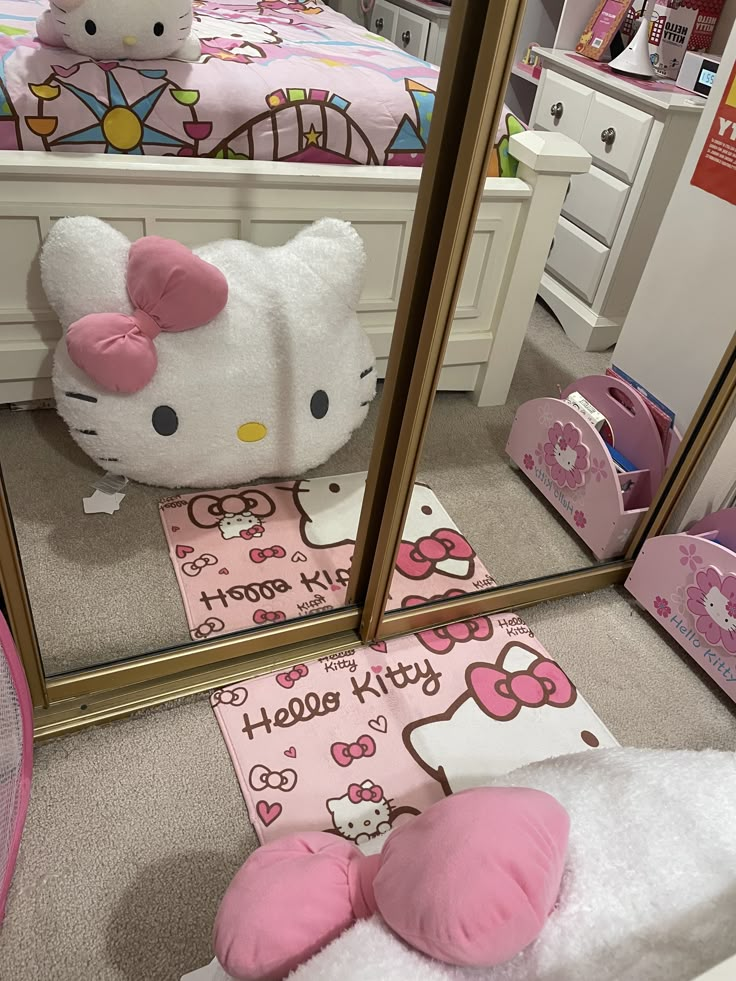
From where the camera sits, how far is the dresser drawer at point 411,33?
1761mm

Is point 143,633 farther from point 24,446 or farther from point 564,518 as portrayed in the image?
point 564,518

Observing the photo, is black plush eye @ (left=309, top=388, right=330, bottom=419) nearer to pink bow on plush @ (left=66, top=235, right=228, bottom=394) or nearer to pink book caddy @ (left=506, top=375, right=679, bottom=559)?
pink bow on plush @ (left=66, top=235, right=228, bottom=394)

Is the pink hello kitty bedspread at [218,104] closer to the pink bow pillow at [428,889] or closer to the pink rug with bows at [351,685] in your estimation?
the pink rug with bows at [351,685]

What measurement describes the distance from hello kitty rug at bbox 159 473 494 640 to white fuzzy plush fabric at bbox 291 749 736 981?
554 millimetres

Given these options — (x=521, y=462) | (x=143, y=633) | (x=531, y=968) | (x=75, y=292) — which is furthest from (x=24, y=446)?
(x=531, y=968)

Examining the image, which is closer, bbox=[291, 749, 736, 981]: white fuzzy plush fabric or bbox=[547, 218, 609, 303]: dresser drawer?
bbox=[291, 749, 736, 981]: white fuzzy plush fabric

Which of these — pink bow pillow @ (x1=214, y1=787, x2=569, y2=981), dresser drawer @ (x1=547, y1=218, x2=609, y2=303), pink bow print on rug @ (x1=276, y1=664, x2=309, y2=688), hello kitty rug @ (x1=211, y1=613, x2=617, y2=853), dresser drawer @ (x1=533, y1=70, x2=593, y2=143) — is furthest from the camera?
dresser drawer @ (x1=547, y1=218, x2=609, y2=303)

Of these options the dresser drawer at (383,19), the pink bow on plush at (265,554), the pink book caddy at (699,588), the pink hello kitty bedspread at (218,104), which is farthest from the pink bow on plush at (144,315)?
the dresser drawer at (383,19)

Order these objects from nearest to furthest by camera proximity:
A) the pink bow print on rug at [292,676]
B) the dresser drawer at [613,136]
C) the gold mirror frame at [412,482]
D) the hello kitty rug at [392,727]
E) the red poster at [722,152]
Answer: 1. the gold mirror frame at [412,482]
2. the hello kitty rug at [392,727]
3. the pink bow print on rug at [292,676]
4. the red poster at [722,152]
5. the dresser drawer at [613,136]

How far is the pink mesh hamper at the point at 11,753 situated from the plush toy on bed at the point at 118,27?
1.19m

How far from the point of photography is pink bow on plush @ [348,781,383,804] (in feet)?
3.79

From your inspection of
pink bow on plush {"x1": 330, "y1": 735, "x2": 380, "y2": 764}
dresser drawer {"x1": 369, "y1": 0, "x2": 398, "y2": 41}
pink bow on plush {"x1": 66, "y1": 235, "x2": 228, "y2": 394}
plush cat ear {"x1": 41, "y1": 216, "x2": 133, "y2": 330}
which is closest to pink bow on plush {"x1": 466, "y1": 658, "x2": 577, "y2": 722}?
pink bow on plush {"x1": 330, "y1": 735, "x2": 380, "y2": 764}

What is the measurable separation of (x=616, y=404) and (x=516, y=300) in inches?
13.0

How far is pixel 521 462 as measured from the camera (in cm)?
177
